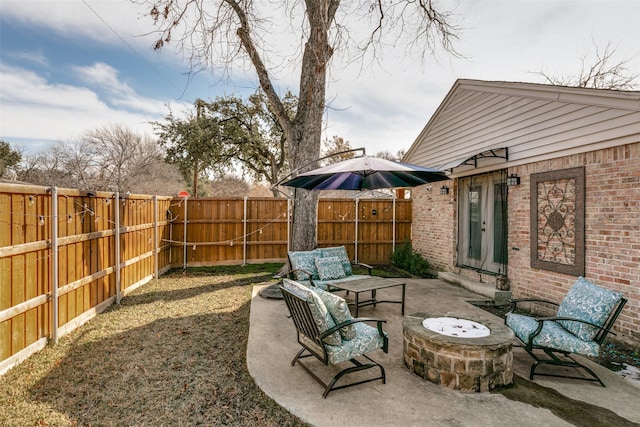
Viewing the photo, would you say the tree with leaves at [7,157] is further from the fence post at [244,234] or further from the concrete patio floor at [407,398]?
the concrete patio floor at [407,398]

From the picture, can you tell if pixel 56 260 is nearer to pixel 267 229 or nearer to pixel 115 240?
pixel 115 240

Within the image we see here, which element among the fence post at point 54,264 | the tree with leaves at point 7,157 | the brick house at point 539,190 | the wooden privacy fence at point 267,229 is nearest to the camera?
the fence post at point 54,264

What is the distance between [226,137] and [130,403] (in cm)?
1374

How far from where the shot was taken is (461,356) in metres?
2.96

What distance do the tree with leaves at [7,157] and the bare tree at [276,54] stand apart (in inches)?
576

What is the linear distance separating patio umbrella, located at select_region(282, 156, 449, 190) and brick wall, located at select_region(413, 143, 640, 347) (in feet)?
6.28

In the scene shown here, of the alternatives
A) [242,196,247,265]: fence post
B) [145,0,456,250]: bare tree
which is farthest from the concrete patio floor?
[242,196,247,265]: fence post

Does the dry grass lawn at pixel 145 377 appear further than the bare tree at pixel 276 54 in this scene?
No

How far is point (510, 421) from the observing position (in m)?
2.54

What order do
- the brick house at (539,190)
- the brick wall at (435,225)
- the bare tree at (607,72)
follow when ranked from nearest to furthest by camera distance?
the brick house at (539,190), the brick wall at (435,225), the bare tree at (607,72)

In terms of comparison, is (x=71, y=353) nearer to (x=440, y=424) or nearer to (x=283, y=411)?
(x=283, y=411)

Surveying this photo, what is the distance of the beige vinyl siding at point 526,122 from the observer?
423 cm

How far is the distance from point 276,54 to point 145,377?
6.50 metres

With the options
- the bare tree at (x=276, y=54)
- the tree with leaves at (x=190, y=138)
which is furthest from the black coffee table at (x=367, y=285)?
the tree with leaves at (x=190, y=138)
